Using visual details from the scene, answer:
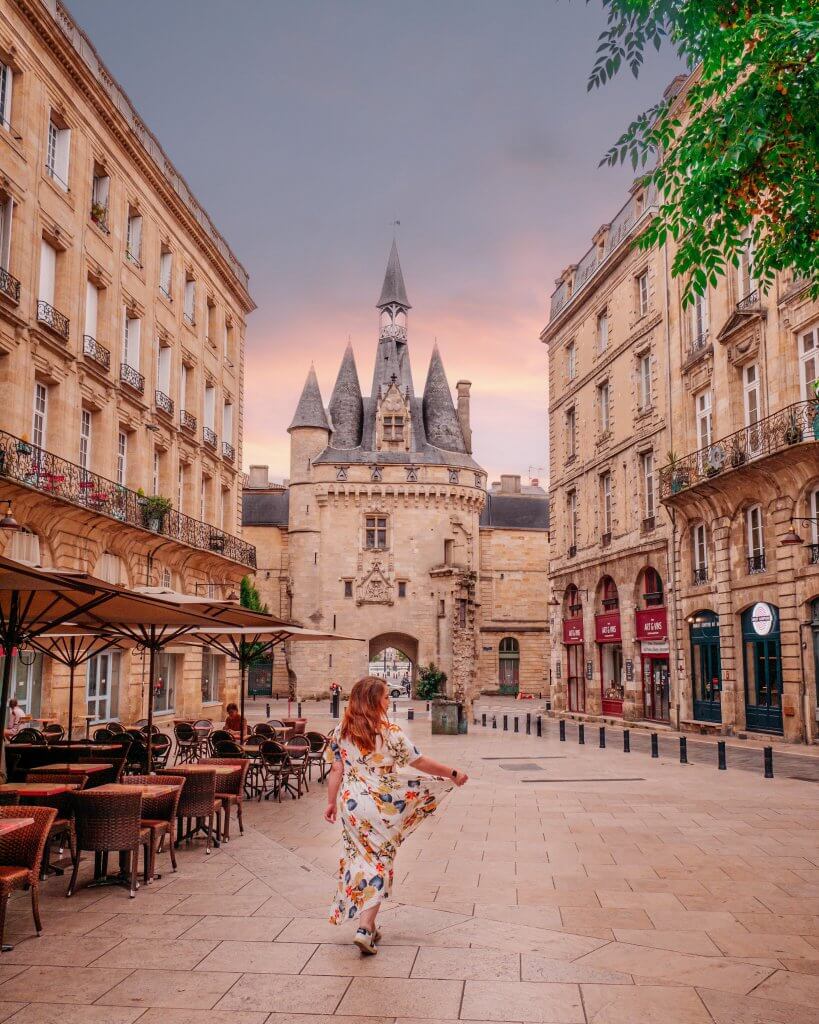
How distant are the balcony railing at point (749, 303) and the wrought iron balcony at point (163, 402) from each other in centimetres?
1594

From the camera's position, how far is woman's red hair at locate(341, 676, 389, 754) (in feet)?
18.5

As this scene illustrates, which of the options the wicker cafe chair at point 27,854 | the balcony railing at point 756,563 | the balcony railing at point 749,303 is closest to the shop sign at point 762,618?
the balcony railing at point 756,563

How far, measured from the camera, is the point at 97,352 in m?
22.5

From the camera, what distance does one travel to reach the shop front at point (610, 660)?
1161 inches

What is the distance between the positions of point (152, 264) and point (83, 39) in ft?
20.5

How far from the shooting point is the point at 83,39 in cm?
2172

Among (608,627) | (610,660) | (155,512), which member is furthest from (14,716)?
(610,660)

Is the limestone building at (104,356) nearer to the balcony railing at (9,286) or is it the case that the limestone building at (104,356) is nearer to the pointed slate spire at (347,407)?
the balcony railing at (9,286)

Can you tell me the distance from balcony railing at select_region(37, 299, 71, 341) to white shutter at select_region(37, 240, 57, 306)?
0.98 feet

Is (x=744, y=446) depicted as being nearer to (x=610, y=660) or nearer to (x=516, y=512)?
(x=610, y=660)

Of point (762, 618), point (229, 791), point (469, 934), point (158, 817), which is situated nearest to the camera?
point (469, 934)

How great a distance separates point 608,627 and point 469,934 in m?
24.8

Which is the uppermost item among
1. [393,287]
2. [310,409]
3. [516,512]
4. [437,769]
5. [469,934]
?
[393,287]

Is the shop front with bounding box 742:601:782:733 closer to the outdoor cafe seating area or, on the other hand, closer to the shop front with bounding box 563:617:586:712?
the shop front with bounding box 563:617:586:712
